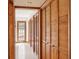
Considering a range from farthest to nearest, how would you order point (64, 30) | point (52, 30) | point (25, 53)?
point (25, 53), point (52, 30), point (64, 30)

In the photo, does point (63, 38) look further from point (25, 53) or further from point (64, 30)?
point (25, 53)

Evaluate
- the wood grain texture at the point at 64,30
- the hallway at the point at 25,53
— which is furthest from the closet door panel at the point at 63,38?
the hallway at the point at 25,53

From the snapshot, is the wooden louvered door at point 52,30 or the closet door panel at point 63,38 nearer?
the closet door panel at point 63,38

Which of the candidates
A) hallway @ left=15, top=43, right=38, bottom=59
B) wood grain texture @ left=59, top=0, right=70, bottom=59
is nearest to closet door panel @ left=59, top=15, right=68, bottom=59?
wood grain texture @ left=59, top=0, right=70, bottom=59

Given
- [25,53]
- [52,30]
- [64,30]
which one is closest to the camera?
[64,30]

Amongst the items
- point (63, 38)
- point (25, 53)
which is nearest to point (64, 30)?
point (63, 38)

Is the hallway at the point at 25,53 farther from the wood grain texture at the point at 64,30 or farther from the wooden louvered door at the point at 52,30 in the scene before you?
the wood grain texture at the point at 64,30

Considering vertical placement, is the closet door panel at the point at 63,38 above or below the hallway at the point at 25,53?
above
